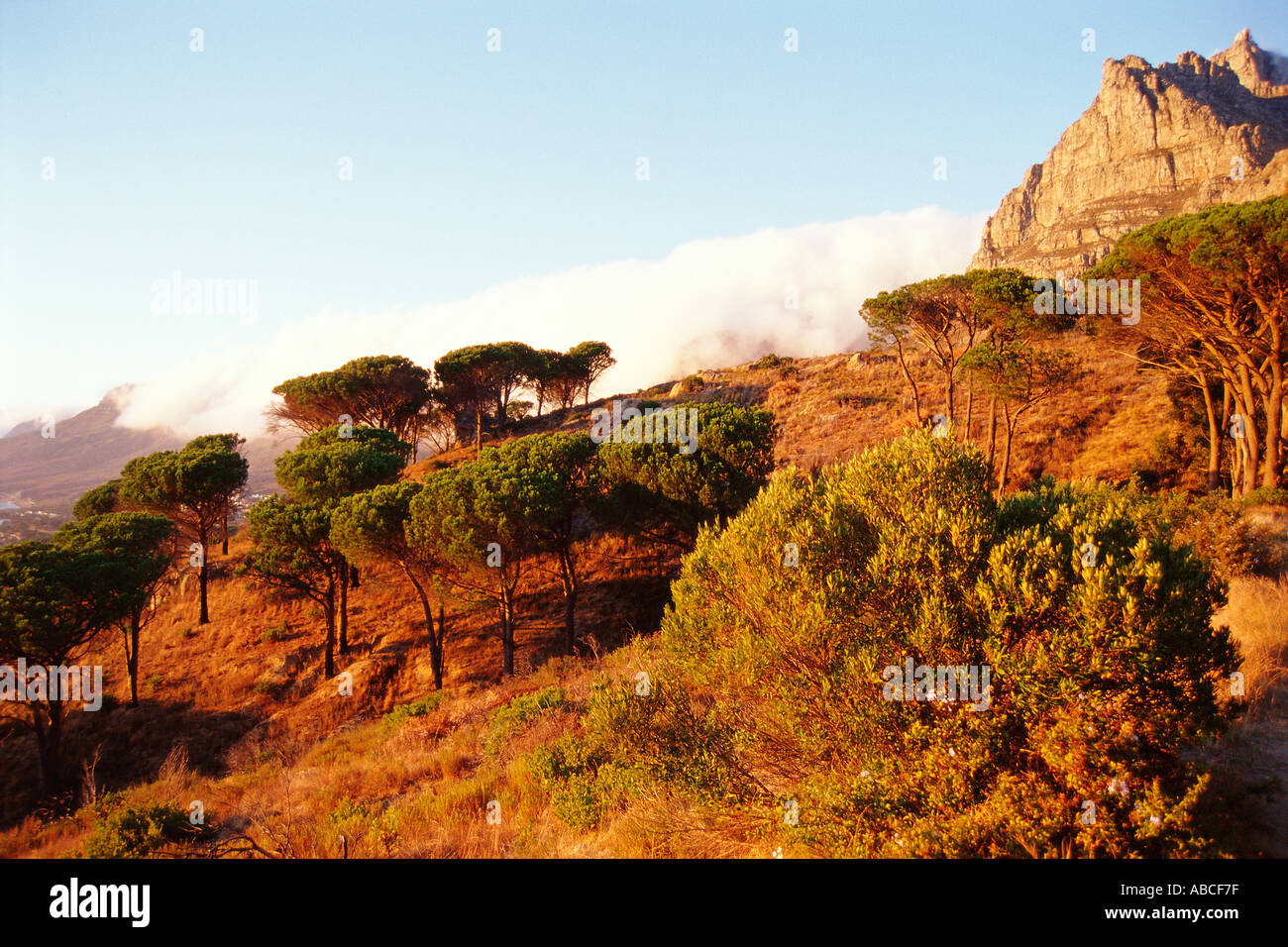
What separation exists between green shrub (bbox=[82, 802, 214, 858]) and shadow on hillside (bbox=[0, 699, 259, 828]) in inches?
478

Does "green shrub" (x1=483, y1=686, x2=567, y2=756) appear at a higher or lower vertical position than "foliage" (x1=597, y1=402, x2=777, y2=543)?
lower

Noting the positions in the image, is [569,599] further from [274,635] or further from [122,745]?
[122,745]

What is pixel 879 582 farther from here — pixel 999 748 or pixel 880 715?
pixel 999 748

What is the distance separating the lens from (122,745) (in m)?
21.2

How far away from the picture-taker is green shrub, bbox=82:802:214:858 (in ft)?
23.2

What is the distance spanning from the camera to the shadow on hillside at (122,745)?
18.8 metres

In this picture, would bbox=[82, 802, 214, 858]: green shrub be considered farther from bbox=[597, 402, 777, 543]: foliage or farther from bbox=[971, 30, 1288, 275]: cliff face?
bbox=[971, 30, 1288, 275]: cliff face

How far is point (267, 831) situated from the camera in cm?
630

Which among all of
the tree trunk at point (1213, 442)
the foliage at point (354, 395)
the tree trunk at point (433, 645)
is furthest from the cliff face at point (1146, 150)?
the tree trunk at point (433, 645)

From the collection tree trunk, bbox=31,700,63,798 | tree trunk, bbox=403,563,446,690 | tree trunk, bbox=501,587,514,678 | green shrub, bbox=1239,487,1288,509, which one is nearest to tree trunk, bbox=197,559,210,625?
tree trunk, bbox=31,700,63,798

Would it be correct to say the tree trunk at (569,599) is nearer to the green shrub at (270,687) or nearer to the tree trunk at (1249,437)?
the green shrub at (270,687)

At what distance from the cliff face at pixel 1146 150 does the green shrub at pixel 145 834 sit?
139m

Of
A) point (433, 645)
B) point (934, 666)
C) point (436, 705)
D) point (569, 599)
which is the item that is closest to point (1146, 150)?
point (569, 599)
